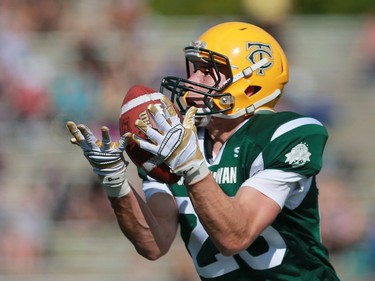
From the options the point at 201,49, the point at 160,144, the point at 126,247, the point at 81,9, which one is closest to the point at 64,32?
the point at 81,9

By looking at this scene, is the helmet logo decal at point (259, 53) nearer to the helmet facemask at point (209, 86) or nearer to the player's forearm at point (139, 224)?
the helmet facemask at point (209, 86)

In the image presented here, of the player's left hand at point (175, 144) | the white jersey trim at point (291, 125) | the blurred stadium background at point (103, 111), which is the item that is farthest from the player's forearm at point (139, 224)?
the blurred stadium background at point (103, 111)

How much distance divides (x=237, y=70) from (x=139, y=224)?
76 cm

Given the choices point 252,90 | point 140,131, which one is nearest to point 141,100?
point 140,131

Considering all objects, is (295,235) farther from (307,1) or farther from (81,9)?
(307,1)

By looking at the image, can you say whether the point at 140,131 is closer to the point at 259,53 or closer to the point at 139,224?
the point at 139,224

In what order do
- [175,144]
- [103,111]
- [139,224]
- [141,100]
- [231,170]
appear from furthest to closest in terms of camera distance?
[103,111] → [139,224] → [231,170] → [141,100] → [175,144]

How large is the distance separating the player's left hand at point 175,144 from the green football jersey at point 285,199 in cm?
34

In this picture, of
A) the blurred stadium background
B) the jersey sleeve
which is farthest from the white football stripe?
the blurred stadium background

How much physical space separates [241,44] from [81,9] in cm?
717

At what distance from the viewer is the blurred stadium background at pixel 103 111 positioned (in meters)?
8.12

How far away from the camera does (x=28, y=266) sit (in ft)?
26.7

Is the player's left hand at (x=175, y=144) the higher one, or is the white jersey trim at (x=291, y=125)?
the player's left hand at (x=175, y=144)

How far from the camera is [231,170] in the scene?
12.2ft
